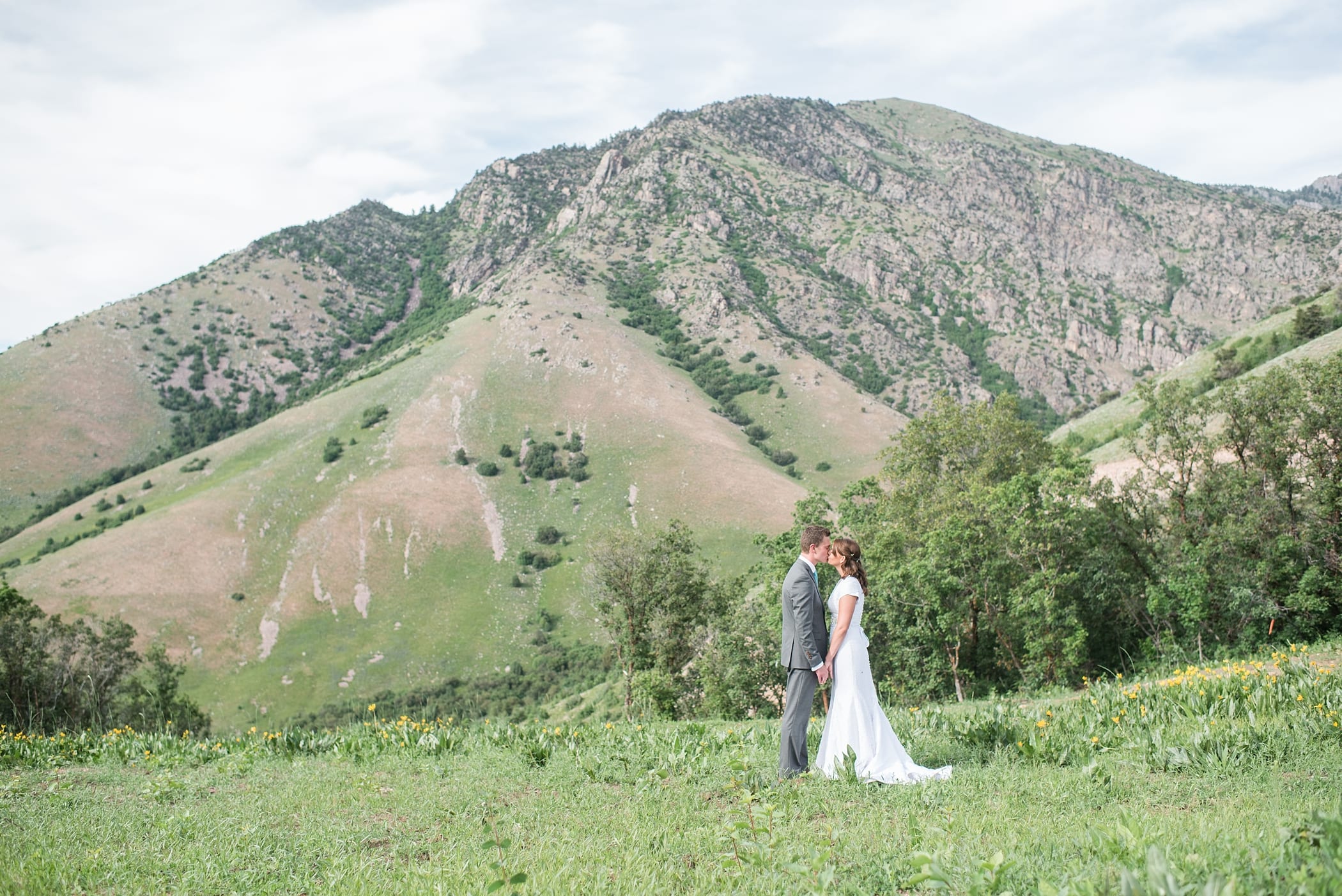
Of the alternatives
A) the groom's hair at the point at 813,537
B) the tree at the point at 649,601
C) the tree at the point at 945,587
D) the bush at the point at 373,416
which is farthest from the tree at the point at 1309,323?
the bush at the point at 373,416

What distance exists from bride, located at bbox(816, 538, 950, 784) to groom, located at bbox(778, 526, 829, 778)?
0.44 feet

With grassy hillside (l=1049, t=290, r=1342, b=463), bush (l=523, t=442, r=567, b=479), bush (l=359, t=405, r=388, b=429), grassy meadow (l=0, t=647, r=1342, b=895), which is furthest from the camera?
bush (l=359, t=405, r=388, b=429)

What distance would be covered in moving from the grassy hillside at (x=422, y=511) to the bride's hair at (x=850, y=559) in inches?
2431

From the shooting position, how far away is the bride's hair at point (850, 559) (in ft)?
23.5

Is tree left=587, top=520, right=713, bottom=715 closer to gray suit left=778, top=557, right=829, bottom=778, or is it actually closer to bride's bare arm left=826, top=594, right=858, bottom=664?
gray suit left=778, top=557, right=829, bottom=778

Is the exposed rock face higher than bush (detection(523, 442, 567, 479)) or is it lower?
higher

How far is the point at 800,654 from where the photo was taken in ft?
23.7

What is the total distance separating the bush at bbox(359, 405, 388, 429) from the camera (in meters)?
96.2

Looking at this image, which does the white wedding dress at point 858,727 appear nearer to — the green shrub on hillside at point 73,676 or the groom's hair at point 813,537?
the groom's hair at point 813,537

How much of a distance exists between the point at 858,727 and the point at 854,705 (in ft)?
0.64

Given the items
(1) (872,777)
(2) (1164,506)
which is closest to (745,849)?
(1) (872,777)

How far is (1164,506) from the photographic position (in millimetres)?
19938

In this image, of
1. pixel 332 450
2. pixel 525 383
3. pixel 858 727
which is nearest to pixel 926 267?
pixel 525 383

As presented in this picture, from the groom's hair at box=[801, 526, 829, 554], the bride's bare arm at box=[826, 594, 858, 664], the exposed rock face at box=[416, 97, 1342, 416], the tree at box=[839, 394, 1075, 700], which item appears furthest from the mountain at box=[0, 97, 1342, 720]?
the groom's hair at box=[801, 526, 829, 554]
